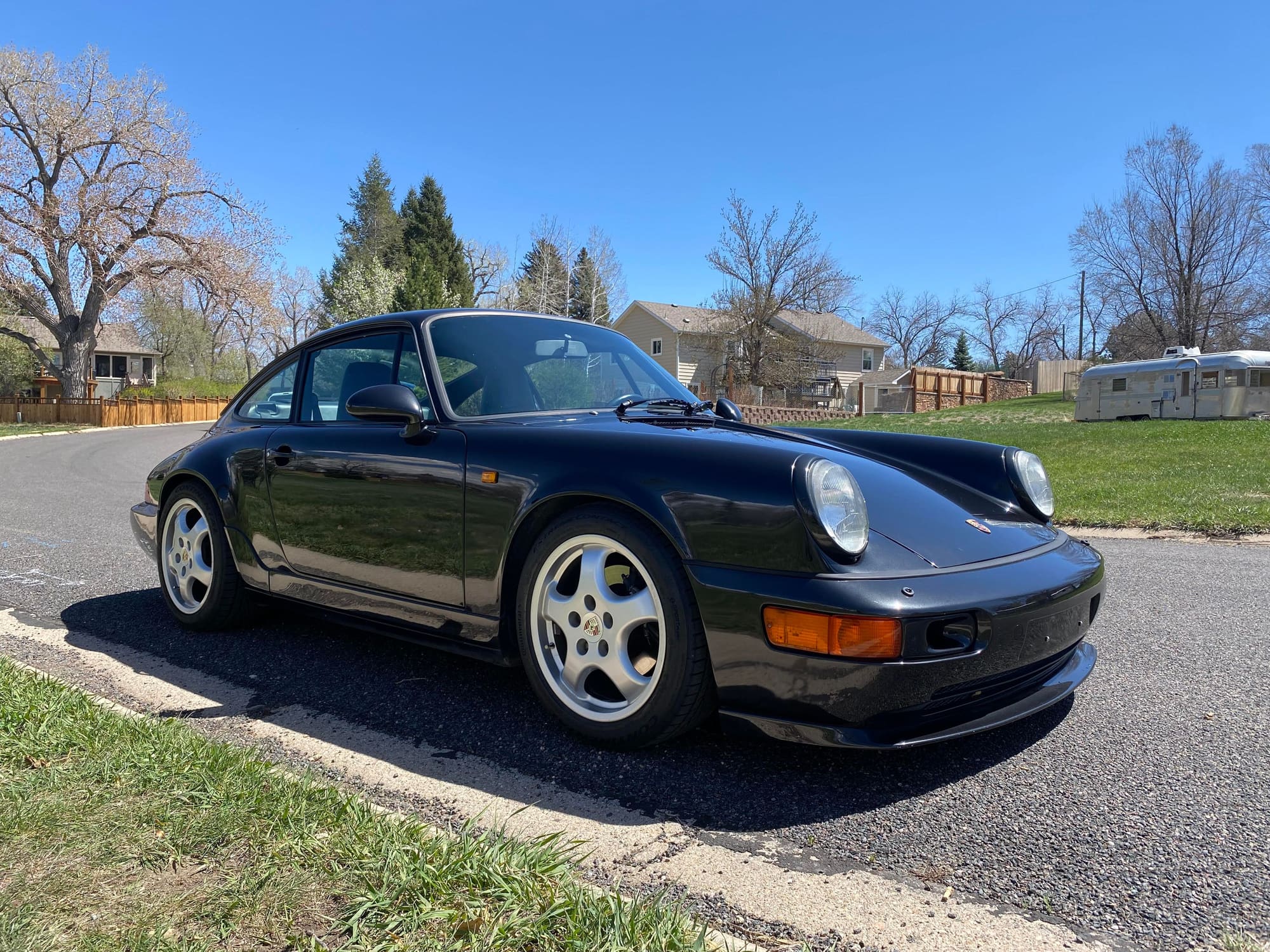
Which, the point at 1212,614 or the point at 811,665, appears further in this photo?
the point at 1212,614

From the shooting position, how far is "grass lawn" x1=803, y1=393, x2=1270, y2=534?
26.5ft

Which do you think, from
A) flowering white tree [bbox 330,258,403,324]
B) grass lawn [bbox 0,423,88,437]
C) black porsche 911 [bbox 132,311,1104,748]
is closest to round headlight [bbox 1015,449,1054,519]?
black porsche 911 [bbox 132,311,1104,748]

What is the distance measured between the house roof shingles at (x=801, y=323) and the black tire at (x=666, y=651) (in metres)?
40.4

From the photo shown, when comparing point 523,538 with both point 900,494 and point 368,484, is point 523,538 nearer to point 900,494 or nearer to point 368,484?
point 368,484

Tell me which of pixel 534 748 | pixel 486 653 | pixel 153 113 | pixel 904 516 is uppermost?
pixel 153 113

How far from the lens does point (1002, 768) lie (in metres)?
2.54

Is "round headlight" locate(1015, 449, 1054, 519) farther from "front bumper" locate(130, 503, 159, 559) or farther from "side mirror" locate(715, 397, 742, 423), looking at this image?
"front bumper" locate(130, 503, 159, 559)

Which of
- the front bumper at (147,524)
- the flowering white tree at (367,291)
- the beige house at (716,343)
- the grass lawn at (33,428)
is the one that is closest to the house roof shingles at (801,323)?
the beige house at (716,343)

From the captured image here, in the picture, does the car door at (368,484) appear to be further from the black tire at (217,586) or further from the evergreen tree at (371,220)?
the evergreen tree at (371,220)

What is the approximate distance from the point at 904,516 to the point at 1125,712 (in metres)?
1.09

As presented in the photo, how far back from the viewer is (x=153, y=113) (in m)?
35.2

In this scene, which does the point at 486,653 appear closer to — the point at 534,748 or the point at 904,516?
the point at 534,748

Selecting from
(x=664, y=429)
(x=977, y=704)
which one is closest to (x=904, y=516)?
(x=977, y=704)

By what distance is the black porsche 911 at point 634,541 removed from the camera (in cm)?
232
